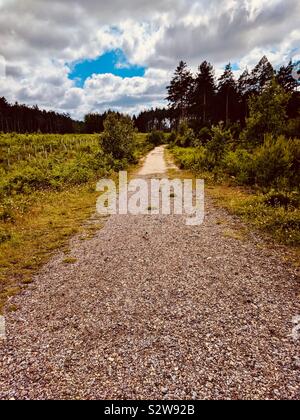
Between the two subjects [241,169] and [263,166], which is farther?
[241,169]

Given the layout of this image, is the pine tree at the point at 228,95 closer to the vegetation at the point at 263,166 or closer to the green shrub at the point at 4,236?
the vegetation at the point at 263,166

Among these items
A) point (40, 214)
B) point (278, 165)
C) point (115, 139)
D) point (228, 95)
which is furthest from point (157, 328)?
point (228, 95)

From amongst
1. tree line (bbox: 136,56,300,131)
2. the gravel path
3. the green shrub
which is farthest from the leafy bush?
tree line (bbox: 136,56,300,131)

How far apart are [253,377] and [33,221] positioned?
1005 cm

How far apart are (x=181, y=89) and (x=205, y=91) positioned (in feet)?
27.2

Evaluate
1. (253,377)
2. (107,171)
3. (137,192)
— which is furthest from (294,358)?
(107,171)

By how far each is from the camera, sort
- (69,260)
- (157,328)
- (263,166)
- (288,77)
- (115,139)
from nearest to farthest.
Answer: (157,328) < (69,260) < (263,166) < (115,139) < (288,77)

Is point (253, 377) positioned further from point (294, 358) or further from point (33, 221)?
point (33, 221)

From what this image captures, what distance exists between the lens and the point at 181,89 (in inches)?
2576

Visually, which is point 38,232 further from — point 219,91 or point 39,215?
point 219,91

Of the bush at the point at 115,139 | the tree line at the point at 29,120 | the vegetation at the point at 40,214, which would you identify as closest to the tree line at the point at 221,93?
the bush at the point at 115,139

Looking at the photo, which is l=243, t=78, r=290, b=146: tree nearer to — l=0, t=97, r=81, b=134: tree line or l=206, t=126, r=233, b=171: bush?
l=206, t=126, r=233, b=171: bush

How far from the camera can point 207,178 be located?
65.6 ft
